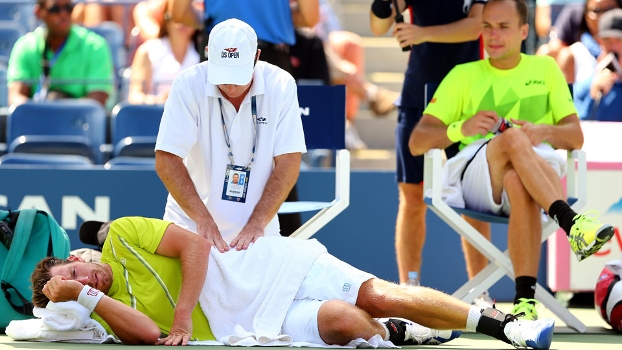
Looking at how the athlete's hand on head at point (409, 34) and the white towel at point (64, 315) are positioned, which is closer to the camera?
the white towel at point (64, 315)

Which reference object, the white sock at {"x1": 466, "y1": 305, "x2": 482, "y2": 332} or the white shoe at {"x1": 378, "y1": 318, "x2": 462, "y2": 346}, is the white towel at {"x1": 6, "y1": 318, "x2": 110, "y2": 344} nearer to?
the white shoe at {"x1": 378, "y1": 318, "x2": 462, "y2": 346}

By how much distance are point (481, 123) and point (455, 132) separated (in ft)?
0.53

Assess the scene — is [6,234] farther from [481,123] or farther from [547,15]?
[547,15]

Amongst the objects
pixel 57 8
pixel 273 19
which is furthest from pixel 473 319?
Answer: pixel 57 8

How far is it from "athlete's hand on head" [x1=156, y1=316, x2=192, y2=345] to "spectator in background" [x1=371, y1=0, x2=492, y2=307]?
2134 mm

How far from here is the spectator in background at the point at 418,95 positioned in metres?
6.56

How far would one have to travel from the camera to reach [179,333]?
15.3 feet

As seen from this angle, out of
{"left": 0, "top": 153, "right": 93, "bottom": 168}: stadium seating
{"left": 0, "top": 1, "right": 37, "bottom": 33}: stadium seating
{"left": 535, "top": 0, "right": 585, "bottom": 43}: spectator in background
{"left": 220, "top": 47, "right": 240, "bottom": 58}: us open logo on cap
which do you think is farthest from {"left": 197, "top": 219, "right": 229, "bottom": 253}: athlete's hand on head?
{"left": 0, "top": 1, "right": 37, "bottom": 33}: stadium seating

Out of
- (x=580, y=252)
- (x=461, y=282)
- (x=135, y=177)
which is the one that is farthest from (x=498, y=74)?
(x=135, y=177)

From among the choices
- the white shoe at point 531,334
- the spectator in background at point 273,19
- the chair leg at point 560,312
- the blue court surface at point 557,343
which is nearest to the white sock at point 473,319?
the white shoe at point 531,334

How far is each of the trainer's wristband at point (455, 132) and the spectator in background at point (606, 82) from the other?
264 centimetres

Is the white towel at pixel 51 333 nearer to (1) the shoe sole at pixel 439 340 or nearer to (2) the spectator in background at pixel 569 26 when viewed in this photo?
(1) the shoe sole at pixel 439 340

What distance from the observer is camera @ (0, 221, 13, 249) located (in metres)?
5.57

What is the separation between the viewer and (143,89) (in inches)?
351
